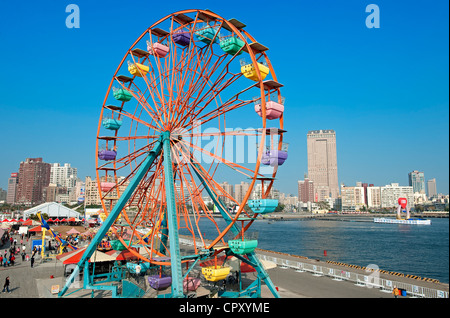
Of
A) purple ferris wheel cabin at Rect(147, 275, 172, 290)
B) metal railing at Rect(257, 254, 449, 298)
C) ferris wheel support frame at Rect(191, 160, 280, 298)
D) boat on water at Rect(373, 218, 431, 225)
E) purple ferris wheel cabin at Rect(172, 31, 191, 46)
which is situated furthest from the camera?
boat on water at Rect(373, 218, 431, 225)

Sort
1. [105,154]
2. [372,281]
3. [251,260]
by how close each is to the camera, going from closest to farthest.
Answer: [251,260] < [105,154] < [372,281]

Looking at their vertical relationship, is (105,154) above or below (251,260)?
above

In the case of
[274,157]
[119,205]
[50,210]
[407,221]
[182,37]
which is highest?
[182,37]

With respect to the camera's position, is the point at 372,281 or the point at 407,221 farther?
the point at 407,221

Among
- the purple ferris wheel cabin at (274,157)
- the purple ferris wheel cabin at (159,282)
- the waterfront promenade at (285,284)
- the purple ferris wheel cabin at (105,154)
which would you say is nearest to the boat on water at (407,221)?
the waterfront promenade at (285,284)

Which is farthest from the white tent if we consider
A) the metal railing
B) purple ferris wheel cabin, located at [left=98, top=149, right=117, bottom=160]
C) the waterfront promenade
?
purple ferris wheel cabin, located at [left=98, top=149, right=117, bottom=160]

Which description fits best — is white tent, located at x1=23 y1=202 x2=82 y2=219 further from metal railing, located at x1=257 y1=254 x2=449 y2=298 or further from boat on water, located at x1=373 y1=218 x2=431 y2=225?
boat on water, located at x1=373 y1=218 x2=431 y2=225

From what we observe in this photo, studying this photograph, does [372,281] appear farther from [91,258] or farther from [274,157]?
[91,258]

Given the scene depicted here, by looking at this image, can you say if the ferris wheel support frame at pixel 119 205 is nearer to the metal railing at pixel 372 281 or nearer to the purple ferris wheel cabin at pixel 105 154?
the purple ferris wheel cabin at pixel 105 154

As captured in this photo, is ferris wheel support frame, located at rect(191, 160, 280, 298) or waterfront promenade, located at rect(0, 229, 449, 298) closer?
ferris wheel support frame, located at rect(191, 160, 280, 298)

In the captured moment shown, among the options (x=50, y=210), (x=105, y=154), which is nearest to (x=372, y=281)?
(x=105, y=154)

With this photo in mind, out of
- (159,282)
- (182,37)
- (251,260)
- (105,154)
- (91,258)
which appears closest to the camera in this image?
(159,282)

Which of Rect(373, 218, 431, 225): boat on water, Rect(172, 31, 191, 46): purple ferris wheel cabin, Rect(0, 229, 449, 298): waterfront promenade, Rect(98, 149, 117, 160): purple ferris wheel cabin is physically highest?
Rect(172, 31, 191, 46): purple ferris wheel cabin
